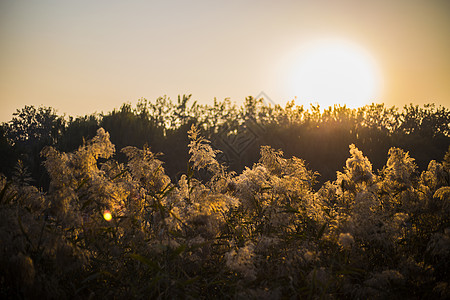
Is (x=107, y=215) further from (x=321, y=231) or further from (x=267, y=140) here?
(x=267, y=140)

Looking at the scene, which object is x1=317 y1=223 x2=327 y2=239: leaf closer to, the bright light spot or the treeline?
the bright light spot

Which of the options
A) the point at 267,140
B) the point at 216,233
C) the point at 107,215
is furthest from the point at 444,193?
the point at 267,140

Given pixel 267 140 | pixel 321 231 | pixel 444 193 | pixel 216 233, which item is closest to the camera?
pixel 321 231

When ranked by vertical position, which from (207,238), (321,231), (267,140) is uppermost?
(267,140)

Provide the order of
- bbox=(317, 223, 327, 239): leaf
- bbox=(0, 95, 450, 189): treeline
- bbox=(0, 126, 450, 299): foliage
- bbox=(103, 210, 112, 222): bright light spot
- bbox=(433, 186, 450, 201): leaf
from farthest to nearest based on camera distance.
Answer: bbox=(0, 95, 450, 189): treeline → bbox=(433, 186, 450, 201): leaf → bbox=(103, 210, 112, 222): bright light spot → bbox=(317, 223, 327, 239): leaf → bbox=(0, 126, 450, 299): foliage

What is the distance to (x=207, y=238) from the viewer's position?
106 inches

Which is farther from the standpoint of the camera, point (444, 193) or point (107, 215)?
point (444, 193)

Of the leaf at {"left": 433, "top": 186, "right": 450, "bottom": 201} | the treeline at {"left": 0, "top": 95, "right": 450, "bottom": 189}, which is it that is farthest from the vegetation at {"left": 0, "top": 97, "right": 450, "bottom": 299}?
the treeline at {"left": 0, "top": 95, "right": 450, "bottom": 189}

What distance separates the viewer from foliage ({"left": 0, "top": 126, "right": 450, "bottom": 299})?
7.16ft

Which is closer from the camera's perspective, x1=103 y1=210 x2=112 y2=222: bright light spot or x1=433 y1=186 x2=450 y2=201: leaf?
x1=103 y1=210 x2=112 y2=222: bright light spot

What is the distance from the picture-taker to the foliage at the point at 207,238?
2184 millimetres

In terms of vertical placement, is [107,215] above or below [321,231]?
below

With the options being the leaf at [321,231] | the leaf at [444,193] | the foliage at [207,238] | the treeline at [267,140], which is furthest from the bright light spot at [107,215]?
the treeline at [267,140]

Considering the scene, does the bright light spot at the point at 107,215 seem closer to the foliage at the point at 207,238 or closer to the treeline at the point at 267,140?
the foliage at the point at 207,238
